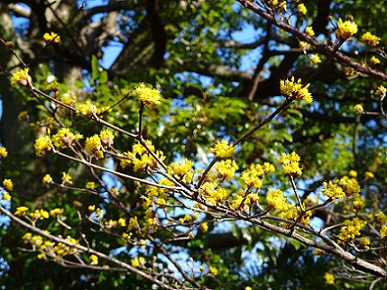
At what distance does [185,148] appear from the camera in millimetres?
2566

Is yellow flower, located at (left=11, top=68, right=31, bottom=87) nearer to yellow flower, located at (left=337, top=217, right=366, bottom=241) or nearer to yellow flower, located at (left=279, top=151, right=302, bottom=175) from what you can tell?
yellow flower, located at (left=279, top=151, right=302, bottom=175)

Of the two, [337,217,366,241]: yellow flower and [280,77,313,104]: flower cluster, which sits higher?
[280,77,313,104]: flower cluster

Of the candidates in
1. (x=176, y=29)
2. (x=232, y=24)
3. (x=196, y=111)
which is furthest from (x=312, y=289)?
(x=232, y=24)

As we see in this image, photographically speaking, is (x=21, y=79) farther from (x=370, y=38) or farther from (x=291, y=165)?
(x=370, y=38)

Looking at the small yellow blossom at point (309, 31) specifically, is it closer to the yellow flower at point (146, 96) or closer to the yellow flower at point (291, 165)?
the yellow flower at point (291, 165)

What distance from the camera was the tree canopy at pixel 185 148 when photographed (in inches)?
69.2

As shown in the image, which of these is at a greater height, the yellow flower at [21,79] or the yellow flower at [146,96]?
the yellow flower at [21,79]

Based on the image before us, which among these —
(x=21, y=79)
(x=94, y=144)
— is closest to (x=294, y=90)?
(x=94, y=144)

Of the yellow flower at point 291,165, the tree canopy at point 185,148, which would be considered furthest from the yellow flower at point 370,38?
the yellow flower at point 291,165

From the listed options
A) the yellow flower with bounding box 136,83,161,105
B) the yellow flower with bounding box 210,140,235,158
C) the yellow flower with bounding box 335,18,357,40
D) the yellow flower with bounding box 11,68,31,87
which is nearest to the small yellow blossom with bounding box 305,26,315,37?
the yellow flower with bounding box 335,18,357,40

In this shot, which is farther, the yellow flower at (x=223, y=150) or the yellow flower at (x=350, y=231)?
the yellow flower at (x=350, y=231)

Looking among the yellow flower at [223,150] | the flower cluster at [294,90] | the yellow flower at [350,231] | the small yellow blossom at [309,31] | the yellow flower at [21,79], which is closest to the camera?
the flower cluster at [294,90]

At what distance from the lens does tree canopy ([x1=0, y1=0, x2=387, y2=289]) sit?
1.76 m

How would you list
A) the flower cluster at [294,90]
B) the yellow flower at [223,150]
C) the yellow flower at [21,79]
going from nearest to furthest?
1. the flower cluster at [294,90]
2. the yellow flower at [223,150]
3. the yellow flower at [21,79]
